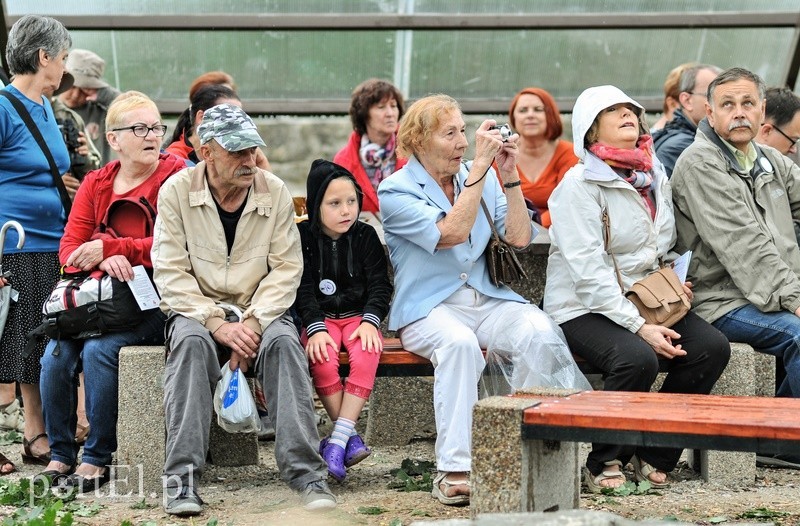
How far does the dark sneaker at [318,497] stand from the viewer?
5.12m

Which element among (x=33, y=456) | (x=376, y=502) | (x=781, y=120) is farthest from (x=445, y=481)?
(x=781, y=120)

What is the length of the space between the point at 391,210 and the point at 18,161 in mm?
2005

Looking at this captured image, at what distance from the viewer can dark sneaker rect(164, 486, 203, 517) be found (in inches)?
202

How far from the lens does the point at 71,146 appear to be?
718 centimetres

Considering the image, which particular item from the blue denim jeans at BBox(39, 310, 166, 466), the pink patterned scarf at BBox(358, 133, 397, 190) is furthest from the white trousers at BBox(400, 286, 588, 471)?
the pink patterned scarf at BBox(358, 133, 397, 190)

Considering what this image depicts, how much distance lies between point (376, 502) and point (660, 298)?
1.63 meters

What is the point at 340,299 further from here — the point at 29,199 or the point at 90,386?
the point at 29,199

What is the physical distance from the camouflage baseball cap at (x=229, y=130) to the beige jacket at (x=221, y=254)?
0.19m

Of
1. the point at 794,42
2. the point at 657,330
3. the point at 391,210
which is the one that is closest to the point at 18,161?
the point at 391,210

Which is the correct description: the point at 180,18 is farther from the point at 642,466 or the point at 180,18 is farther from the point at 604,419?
the point at 604,419

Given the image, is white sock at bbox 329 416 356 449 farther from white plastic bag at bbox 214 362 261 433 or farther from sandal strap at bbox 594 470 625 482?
sandal strap at bbox 594 470 625 482

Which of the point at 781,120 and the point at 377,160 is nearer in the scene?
the point at 781,120

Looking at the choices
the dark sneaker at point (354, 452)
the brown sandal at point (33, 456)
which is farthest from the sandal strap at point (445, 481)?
the brown sandal at point (33, 456)

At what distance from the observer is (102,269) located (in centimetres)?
584
